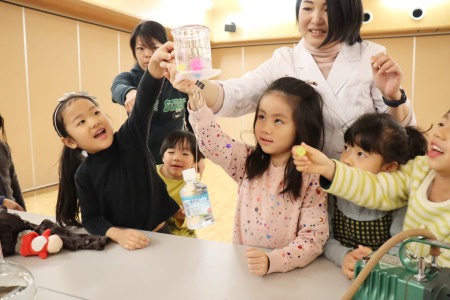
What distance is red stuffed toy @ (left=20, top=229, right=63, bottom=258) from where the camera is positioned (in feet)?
4.42

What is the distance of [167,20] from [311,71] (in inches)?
255

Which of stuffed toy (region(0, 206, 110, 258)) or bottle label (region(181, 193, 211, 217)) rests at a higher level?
bottle label (region(181, 193, 211, 217))

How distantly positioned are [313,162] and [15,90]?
5075 mm

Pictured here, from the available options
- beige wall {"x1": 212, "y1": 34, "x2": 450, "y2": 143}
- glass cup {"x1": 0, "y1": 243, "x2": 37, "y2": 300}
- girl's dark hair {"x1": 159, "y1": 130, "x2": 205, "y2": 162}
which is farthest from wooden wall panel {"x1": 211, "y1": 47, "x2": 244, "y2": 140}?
glass cup {"x1": 0, "y1": 243, "x2": 37, "y2": 300}

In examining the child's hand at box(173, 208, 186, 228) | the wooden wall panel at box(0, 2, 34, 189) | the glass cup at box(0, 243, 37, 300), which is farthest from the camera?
the wooden wall panel at box(0, 2, 34, 189)

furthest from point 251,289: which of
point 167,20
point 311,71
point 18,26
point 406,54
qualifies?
point 406,54

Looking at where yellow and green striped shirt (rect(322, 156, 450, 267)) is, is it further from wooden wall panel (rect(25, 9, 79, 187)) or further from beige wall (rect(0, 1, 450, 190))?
wooden wall panel (rect(25, 9, 79, 187))

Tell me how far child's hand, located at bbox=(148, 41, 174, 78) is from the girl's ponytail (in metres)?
0.54

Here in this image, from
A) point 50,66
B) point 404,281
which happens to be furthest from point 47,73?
point 404,281

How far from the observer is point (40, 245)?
4.42 feet

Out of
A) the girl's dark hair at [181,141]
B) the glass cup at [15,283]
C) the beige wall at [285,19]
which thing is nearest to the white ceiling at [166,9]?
the beige wall at [285,19]

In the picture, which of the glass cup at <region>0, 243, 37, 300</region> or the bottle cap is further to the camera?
the bottle cap

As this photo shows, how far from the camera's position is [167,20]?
744cm

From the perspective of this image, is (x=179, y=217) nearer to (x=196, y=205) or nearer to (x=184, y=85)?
(x=196, y=205)
